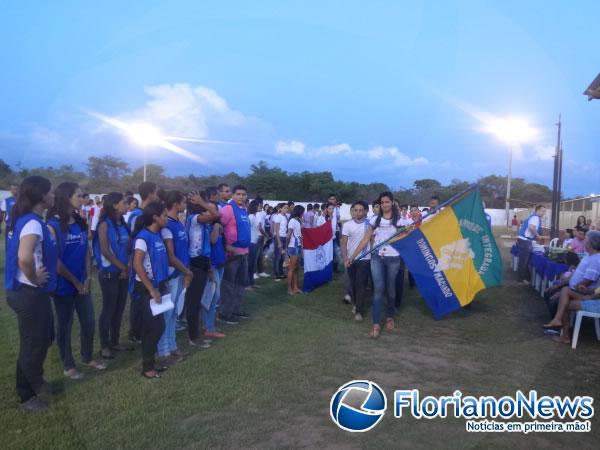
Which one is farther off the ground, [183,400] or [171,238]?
[171,238]

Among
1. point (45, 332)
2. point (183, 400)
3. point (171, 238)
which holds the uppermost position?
point (171, 238)

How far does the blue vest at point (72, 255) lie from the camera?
4.47 meters

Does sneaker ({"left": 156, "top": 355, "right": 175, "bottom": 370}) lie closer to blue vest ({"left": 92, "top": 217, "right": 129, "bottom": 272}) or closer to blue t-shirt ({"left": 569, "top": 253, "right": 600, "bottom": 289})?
blue vest ({"left": 92, "top": 217, "right": 129, "bottom": 272})

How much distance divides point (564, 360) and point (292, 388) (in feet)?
10.7

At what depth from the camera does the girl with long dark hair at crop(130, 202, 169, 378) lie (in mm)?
4477

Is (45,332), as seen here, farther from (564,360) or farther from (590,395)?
(564,360)

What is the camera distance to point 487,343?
19.8ft

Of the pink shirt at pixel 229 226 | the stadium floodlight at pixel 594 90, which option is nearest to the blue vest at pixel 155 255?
the pink shirt at pixel 229 226

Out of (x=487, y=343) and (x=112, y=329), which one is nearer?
(x=112, y=329)

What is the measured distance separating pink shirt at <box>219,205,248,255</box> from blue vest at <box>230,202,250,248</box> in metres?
0.04

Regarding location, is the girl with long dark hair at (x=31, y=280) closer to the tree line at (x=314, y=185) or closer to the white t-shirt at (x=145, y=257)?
the white t-shirt at (x=145, y=257)

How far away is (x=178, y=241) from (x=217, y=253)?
1.05 meters

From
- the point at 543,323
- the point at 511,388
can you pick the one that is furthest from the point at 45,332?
the point at 543,323

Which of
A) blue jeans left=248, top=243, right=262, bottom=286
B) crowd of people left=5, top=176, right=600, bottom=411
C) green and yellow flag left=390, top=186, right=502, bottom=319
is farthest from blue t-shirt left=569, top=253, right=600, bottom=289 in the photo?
blue jeans left=248, top=243, right=262, bottom=286
